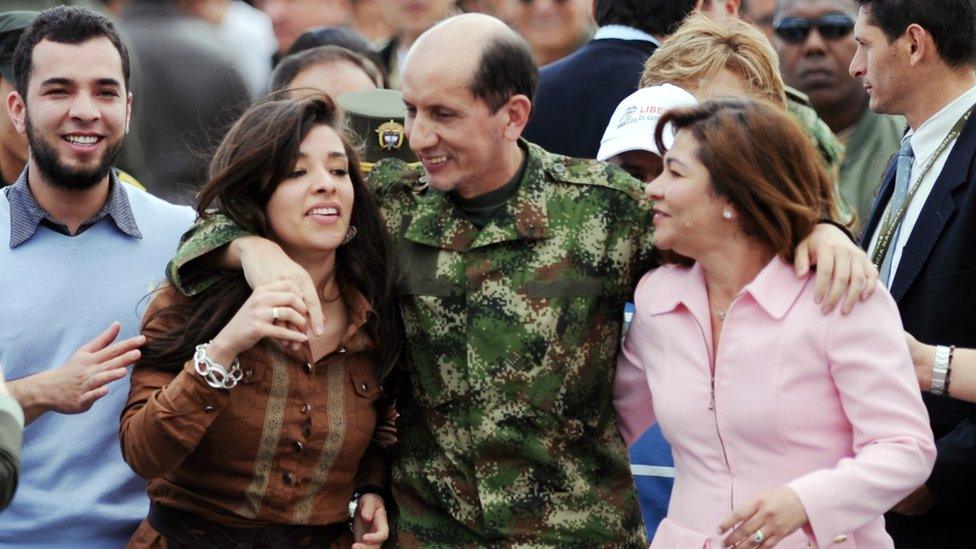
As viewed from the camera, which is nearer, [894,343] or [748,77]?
[894,343]

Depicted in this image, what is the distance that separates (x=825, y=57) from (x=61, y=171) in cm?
424

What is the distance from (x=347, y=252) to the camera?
14.6 feet

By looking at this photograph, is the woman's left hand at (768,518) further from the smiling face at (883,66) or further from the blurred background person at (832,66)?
the blurred background person at (832,66)

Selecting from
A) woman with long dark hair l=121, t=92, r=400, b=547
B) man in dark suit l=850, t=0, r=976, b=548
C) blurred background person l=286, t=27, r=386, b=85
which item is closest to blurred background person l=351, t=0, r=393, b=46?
blurred background person l=286, t=27, r=386, b=85

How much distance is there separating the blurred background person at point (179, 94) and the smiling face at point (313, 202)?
2435mm

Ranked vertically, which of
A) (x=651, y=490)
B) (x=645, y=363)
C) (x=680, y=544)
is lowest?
(x=651, y=490)

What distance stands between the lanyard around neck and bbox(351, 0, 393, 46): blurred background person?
17.0ft

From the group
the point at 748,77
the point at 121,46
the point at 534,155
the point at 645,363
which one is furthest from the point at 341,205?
the point at 748,77

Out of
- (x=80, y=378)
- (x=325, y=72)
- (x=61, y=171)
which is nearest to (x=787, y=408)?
(x=80, y=378)

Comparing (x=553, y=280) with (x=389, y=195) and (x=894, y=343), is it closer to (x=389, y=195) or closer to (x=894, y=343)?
(x=389, y=195)

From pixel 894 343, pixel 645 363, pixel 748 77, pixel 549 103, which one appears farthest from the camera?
pixel 549 103

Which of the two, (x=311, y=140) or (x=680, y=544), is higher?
(x=311, y=140)

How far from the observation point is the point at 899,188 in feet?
17.1

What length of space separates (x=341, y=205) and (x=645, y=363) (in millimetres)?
897
